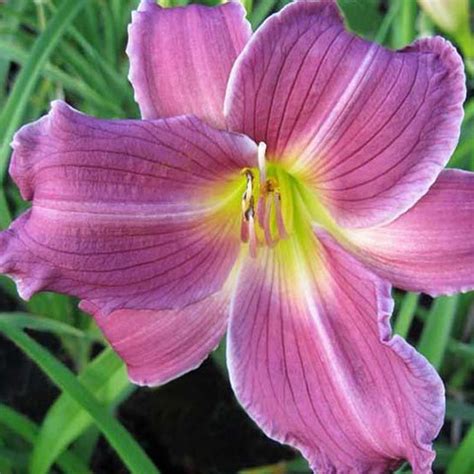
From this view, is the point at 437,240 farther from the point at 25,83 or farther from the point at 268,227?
the point at 25,83

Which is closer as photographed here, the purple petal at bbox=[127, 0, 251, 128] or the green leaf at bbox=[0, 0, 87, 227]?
the purple petal at bbox=[127, 0, 251, 128]

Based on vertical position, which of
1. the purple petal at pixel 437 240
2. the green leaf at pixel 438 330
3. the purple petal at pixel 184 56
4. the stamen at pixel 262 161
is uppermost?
the purple petal at pixel 184 56

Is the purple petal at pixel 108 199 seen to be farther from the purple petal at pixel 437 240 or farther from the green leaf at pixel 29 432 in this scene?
the green leaf at pixel 29 432

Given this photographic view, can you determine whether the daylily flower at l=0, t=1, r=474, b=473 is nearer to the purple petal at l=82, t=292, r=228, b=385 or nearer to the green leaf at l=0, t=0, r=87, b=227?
the purple petal at l=82, t=292, r=228, b=385

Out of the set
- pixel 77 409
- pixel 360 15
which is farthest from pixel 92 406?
pixel 360 15

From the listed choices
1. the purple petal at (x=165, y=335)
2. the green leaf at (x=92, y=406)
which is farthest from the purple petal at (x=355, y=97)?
the green leaf at (x=92, y=406)

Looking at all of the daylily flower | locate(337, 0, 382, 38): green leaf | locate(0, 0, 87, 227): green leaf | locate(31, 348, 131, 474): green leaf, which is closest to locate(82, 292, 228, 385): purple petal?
the daylily flower
